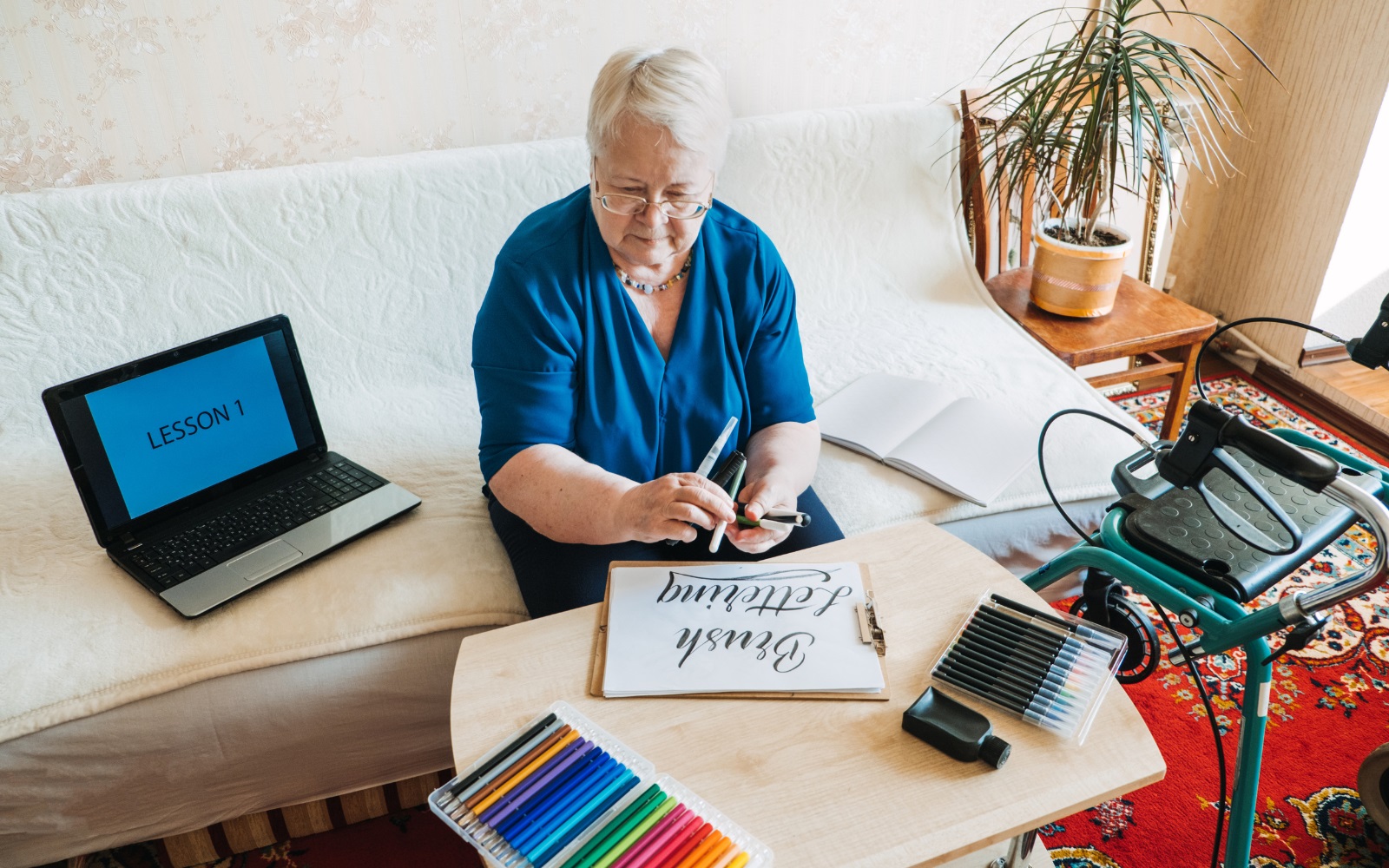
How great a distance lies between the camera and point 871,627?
3.34 feet

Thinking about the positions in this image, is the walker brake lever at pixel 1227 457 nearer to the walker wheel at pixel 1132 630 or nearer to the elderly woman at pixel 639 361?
the walker wheel at pixel 1132 630

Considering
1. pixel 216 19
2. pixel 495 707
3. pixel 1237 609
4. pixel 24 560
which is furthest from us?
pixel 216 19

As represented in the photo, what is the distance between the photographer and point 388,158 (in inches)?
67.3

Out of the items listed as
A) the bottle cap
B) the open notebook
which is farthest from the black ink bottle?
the open notebook

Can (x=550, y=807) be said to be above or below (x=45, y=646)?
above

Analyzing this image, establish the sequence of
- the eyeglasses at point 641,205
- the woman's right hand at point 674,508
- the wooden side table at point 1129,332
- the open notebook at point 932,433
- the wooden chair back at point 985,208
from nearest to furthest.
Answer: the woman's right hand at point 674,508
the eyeglasses at point 641,205
the open notebook at point 932,433
the wooden side table at point 1129,332
the wooden chair back at point 985,208

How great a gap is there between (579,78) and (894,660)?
140 centimetres

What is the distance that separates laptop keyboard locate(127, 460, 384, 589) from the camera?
1261 mm

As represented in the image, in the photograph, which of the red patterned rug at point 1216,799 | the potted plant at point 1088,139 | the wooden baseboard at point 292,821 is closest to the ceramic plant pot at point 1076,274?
the potted plant at point 1088,139

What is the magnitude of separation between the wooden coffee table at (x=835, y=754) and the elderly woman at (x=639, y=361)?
7.5 inches

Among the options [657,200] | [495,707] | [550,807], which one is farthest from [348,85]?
[550,807]

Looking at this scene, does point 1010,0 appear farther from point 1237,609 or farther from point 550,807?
point 550,807

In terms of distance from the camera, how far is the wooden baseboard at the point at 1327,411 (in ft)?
7.47

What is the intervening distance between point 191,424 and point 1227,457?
4.28 ft
